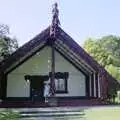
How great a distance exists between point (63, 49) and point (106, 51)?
3262 centimetres

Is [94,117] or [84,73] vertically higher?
[84,73]

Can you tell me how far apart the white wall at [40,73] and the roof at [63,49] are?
1070 mm

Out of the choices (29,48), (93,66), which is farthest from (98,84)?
(29,48)

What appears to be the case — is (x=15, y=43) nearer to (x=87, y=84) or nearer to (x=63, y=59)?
(x=63, y=59)

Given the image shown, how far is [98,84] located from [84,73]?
1.67 meters

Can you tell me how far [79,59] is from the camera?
77.5 ft

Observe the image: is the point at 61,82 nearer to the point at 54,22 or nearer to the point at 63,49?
the point at 63,49

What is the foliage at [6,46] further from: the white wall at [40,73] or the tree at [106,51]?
the tree at [106,51]

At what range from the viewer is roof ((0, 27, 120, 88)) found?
21672 mm

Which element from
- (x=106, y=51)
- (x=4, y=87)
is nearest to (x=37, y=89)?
(x=4, y=87)

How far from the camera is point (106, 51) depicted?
183 ft

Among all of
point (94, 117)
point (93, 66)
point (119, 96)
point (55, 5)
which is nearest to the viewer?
point (94, 117)

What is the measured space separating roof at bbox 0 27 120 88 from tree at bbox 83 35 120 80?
18249 millimetres

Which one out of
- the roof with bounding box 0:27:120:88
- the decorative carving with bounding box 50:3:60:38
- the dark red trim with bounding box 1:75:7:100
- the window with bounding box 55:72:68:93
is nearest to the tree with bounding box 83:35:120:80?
the window with bounding box 55:72:68:93
